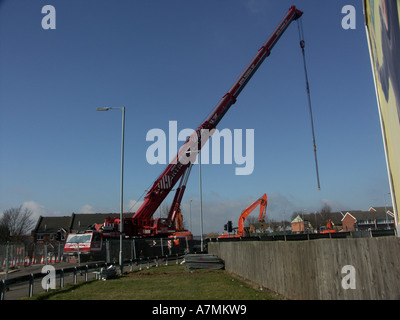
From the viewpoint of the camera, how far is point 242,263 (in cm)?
1538

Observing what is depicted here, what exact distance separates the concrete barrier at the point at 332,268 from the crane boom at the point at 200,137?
56.7ft

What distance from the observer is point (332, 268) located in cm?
757

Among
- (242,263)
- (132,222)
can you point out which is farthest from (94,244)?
(242,263)

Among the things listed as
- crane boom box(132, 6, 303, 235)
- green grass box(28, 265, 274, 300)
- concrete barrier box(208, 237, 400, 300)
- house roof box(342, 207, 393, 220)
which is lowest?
green grass box(28, 265, 274, 300)

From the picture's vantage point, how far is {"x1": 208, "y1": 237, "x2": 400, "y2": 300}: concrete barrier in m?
5.93

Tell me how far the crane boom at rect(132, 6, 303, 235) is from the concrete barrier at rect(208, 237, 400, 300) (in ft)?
56.7

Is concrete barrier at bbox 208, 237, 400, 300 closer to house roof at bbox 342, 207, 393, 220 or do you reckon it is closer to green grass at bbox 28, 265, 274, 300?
green grass at bbox 28, 265, 274, 300

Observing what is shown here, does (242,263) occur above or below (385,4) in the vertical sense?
below

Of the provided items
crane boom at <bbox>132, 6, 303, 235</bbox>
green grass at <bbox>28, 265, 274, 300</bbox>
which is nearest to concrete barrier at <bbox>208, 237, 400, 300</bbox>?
green grass at <bbox>28, 265, 274, 300</bbox>

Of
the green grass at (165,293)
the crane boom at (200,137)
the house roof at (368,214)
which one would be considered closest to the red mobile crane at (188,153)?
the crane boom at (200,137)

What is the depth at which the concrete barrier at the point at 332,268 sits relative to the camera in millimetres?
5930

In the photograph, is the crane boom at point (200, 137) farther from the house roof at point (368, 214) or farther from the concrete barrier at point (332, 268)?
the house roof at point (368, 214)

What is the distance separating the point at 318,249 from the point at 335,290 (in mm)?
1064
